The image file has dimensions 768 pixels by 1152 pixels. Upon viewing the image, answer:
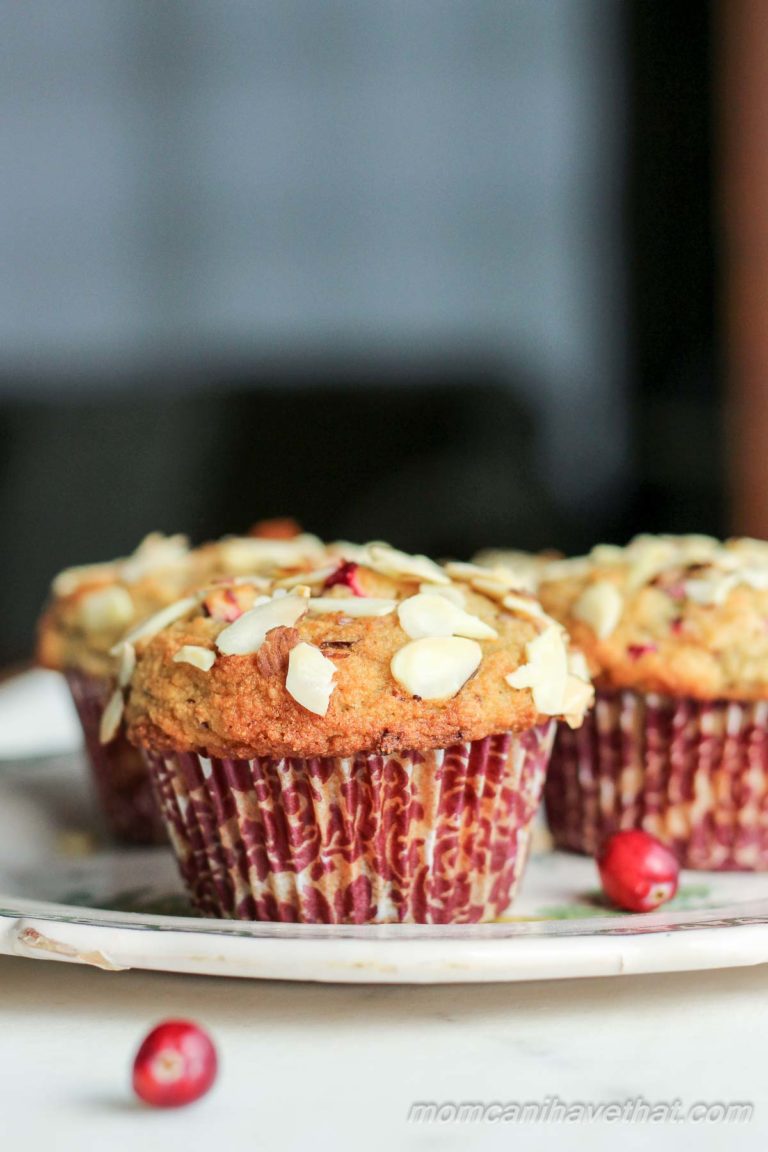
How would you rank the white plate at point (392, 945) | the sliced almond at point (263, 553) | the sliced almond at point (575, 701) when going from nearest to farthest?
1. the white plate at point (392, 945)
2. the sliced almond at point (575, 701)
3. the sliced almond at point (263, 553)

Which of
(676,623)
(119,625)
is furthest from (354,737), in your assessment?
(119,625)

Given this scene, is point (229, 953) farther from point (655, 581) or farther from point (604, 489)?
point (604, 489)

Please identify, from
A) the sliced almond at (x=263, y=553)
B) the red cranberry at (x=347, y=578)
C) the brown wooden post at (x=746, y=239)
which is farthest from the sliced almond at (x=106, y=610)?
the brown wooden post at (x=746, y=239)

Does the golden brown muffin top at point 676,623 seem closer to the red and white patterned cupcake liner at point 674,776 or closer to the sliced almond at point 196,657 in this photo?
the red and white patterned cupcake liner at point 674,776

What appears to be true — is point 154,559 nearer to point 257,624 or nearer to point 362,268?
point 257,624

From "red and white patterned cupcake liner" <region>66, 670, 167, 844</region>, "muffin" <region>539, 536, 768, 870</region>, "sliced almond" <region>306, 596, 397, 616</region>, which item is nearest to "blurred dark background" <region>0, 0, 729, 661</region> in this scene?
"red and white patterned cupcake liner" <region>66, 670, 167, 844</region>

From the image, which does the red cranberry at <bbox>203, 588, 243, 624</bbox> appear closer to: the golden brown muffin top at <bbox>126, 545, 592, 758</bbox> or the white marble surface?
the golden brown muffin top at <bbox>126, 545, 592, 758</bbox>
